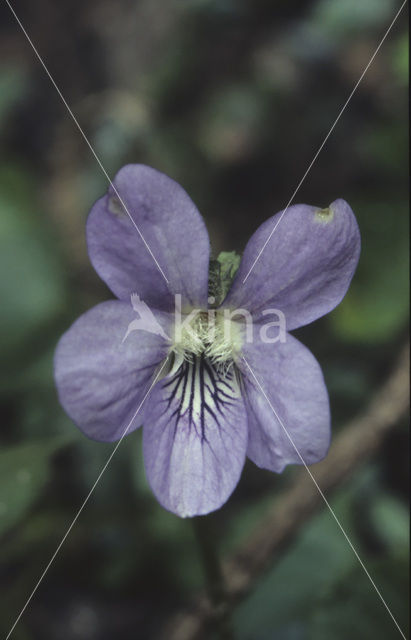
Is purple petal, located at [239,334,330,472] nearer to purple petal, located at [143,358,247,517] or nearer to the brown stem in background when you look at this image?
purple petal, located at [143,358,247,517]

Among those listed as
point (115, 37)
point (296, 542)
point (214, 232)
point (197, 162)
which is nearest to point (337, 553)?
point (296, 542)

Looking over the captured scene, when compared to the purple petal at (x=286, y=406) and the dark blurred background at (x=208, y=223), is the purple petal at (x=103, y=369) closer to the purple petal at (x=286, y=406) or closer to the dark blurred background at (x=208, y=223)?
the purple petal at (x=286, y=406)

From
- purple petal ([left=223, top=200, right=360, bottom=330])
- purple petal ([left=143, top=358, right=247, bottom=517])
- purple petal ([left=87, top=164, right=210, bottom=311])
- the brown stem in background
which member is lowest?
the brown stem in background

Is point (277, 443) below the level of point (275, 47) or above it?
below

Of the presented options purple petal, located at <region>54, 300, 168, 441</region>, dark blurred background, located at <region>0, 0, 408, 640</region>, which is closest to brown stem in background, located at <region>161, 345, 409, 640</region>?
dark blurred background, located at <region>0, 0, 408, 640</region>

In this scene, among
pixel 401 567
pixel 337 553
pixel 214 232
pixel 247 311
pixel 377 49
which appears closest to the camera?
pixel 247 311

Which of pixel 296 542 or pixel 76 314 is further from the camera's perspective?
pixel 76 314

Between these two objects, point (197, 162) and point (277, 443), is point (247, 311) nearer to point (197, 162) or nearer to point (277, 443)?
point (277, 443)
